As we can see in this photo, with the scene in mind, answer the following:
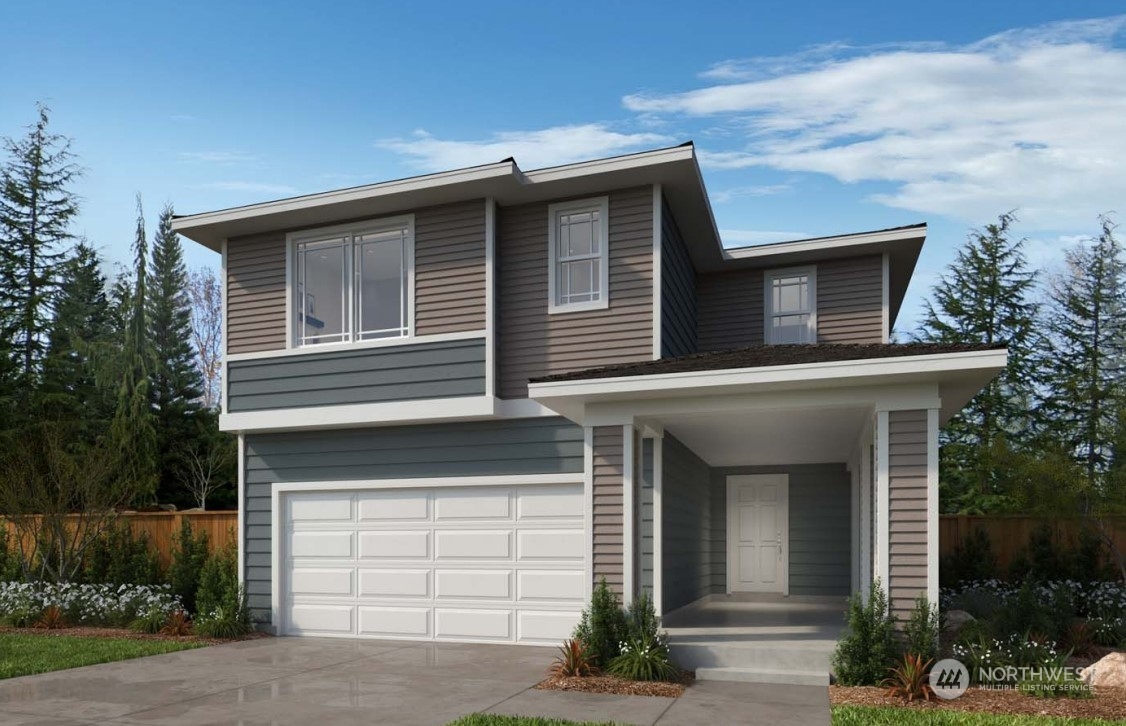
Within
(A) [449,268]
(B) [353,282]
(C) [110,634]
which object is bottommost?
(C) [110,634]

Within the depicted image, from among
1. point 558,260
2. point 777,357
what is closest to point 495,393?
point 558,260

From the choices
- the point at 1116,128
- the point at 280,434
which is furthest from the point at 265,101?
the point at 1116,128

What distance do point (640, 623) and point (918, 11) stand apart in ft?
29.9

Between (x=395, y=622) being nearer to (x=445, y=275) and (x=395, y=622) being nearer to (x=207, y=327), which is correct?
(x=445, y=275)

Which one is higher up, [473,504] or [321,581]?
[473,504]

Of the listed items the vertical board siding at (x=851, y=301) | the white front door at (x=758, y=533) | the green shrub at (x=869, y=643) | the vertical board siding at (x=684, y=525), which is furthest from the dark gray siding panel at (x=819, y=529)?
the green shrub at (x=869, y=643)

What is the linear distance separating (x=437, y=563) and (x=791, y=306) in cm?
653

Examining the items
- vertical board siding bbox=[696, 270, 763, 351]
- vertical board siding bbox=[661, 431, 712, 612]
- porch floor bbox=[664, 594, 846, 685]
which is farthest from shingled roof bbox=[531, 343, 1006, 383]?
vertical board siding bbox=[696, 270, 763, 351]

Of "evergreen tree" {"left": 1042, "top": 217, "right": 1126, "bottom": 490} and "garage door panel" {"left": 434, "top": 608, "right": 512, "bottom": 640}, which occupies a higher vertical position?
"evergreen tree" {"left": 1042, "top": 217, "right": 1126, "bottom": 490}

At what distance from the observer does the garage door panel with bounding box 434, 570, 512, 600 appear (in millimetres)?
11641

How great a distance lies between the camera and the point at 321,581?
500 inches

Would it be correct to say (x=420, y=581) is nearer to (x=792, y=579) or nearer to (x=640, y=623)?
(x=640, y=623)

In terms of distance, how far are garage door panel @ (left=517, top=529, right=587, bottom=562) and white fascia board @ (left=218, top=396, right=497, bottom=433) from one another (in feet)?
5.08

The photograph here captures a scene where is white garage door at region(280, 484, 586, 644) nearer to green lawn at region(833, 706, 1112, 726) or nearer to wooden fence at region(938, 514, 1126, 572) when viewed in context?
green lawn at region(833, 706, 1112, 726)
